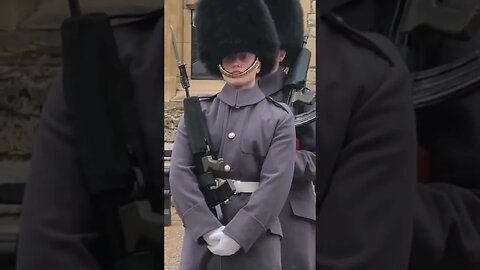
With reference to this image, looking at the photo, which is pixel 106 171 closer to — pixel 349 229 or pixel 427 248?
pixel 349 229

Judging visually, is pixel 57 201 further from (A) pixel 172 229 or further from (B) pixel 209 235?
(B) pixel 209 235

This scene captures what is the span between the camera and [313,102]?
6.91ft

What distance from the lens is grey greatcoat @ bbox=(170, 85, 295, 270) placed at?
2.09 m

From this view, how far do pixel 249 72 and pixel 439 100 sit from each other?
570 millimetres

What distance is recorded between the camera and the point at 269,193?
210 centimetres

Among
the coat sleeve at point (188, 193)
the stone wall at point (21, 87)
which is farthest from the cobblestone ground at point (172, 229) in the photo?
the stone wall at point (21, 87)

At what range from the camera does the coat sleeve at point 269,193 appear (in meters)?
2.09

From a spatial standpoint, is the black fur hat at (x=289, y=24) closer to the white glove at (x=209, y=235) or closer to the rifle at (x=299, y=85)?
the rifle at (x=299, y=85)

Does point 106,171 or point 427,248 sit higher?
point 106,171

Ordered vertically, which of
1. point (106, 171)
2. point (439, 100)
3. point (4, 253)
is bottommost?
point (4, 253)

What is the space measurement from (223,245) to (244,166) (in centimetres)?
22

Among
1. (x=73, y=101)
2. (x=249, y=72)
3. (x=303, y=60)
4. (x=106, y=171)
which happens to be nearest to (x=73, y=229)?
(x=106, y=171)

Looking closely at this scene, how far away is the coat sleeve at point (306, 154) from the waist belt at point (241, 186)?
12 centimetres

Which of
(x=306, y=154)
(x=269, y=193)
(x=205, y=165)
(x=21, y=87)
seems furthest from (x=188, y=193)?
(x=21, y=87)
